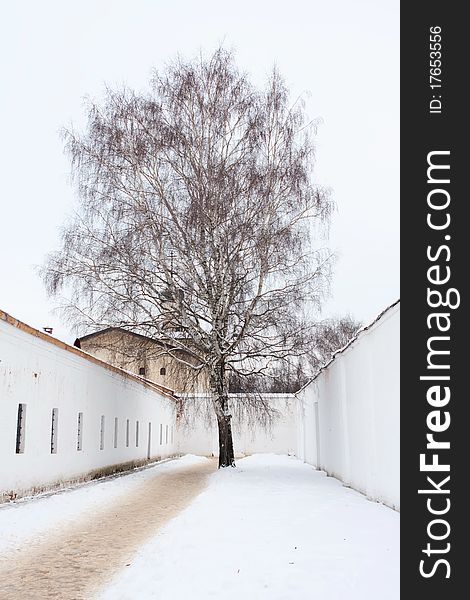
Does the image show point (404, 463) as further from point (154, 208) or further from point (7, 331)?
point (154, 208)

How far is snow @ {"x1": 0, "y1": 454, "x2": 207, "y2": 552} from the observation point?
389 inches

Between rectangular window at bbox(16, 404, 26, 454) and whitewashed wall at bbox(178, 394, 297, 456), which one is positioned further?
whitewashed wall at bbox(178, 394, 297, 456)

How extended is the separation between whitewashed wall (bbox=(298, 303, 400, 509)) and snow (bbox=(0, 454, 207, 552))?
4805mm

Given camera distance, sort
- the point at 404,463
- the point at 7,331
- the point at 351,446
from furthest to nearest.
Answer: the point at 351,446 < the point at 7,331 < the point at 404,463

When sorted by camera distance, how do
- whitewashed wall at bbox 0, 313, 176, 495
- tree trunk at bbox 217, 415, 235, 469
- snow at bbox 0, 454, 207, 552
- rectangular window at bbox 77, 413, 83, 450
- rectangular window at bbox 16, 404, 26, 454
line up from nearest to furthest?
1. snow at bbox 0, 454, 207, 552
2. whitewashed wall at bbox 0, 313, 176, 495
3. rectangular window at bbox 16, 404, 26, 454
4. rectangular window at bbox 77, 413, 83, 450
5. tree trunk at bbox 217, 415, 235, 469

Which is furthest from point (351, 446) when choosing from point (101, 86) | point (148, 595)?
point (101, 86)

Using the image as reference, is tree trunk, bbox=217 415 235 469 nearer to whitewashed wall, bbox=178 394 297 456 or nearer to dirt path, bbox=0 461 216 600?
dirt path, bbox=0 461 216 600

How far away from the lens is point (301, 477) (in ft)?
62.6

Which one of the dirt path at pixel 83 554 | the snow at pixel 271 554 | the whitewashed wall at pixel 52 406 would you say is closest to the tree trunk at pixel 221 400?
the whitewashed wall at pixel 52 406

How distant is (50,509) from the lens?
12633 millimetres

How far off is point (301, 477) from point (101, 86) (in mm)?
12151

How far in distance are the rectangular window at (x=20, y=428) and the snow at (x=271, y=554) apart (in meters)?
4.00

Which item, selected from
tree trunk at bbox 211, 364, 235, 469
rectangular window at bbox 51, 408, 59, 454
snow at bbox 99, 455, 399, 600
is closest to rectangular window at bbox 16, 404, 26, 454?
rectangular window at bbox 51, 408, 59, 454

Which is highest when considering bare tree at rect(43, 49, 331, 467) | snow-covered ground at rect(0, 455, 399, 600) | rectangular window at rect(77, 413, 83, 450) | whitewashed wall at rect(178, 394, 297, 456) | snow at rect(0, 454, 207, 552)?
bare tree at rect(43, 49, 331, 467)
